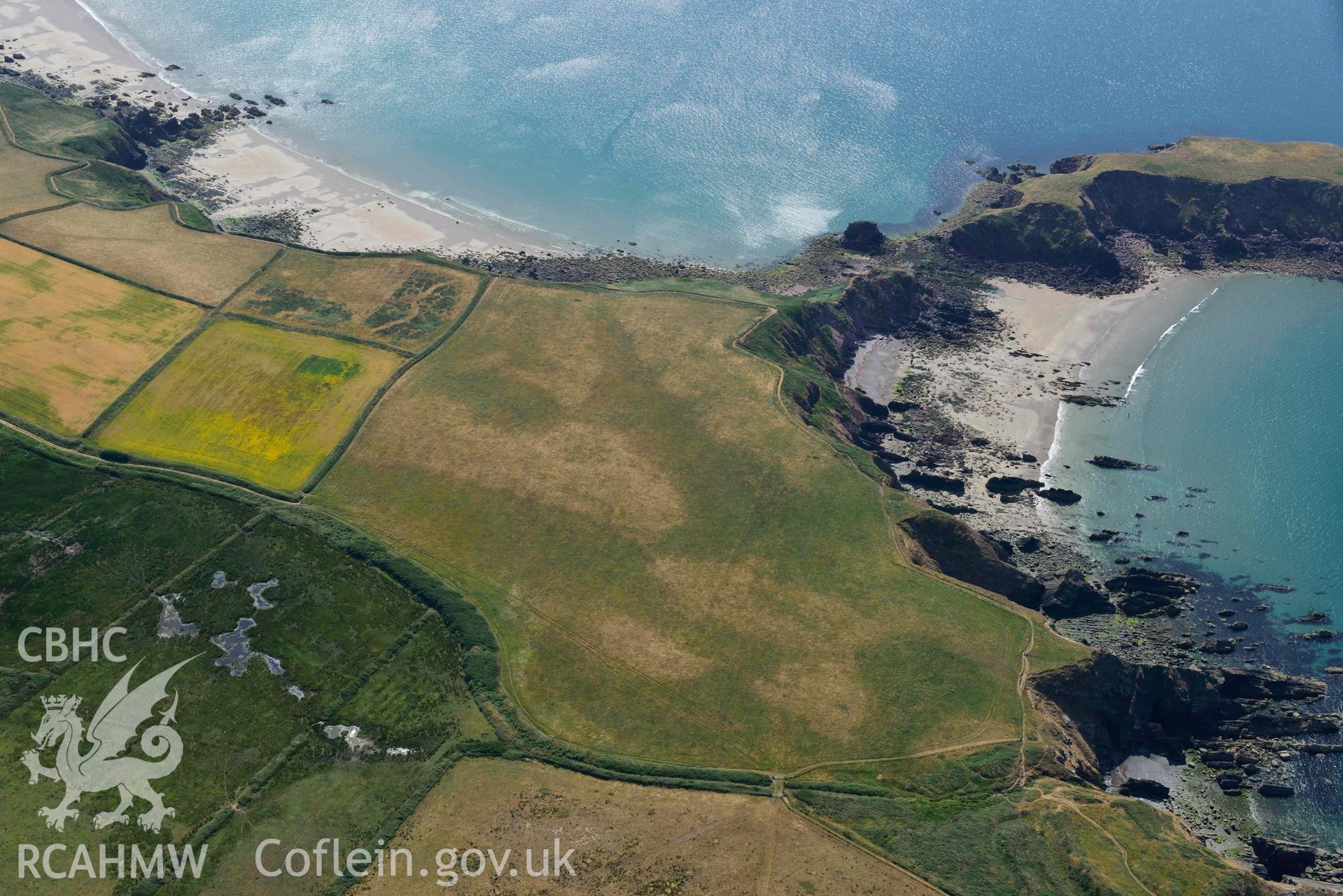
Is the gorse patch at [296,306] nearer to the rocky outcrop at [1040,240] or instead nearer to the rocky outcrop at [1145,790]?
the rocky outcrop at [1040,240]

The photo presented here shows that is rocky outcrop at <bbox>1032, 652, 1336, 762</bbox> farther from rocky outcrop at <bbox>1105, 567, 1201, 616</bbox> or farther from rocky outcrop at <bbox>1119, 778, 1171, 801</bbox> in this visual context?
rocky outcrop at <bbox>1105, 567, 1201, 616</bbox>

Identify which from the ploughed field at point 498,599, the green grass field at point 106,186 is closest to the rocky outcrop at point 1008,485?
the ploughed field at point 498,599

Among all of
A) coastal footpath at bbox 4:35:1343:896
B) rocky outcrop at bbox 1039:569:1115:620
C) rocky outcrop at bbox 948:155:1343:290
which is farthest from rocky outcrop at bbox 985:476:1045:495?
rocky outcrop at bbox 948:155:1343:290

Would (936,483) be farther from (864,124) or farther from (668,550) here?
(864,124)

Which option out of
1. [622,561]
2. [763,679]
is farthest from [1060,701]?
[622,561]

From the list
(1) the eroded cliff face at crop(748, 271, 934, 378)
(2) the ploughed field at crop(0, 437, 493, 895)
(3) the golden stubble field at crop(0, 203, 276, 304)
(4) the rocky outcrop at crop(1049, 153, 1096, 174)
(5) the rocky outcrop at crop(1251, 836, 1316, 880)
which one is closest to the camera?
(2) the ploughed field at crop(0, 437, 493, 895)

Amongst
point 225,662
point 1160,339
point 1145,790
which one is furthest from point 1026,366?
point 225,662
